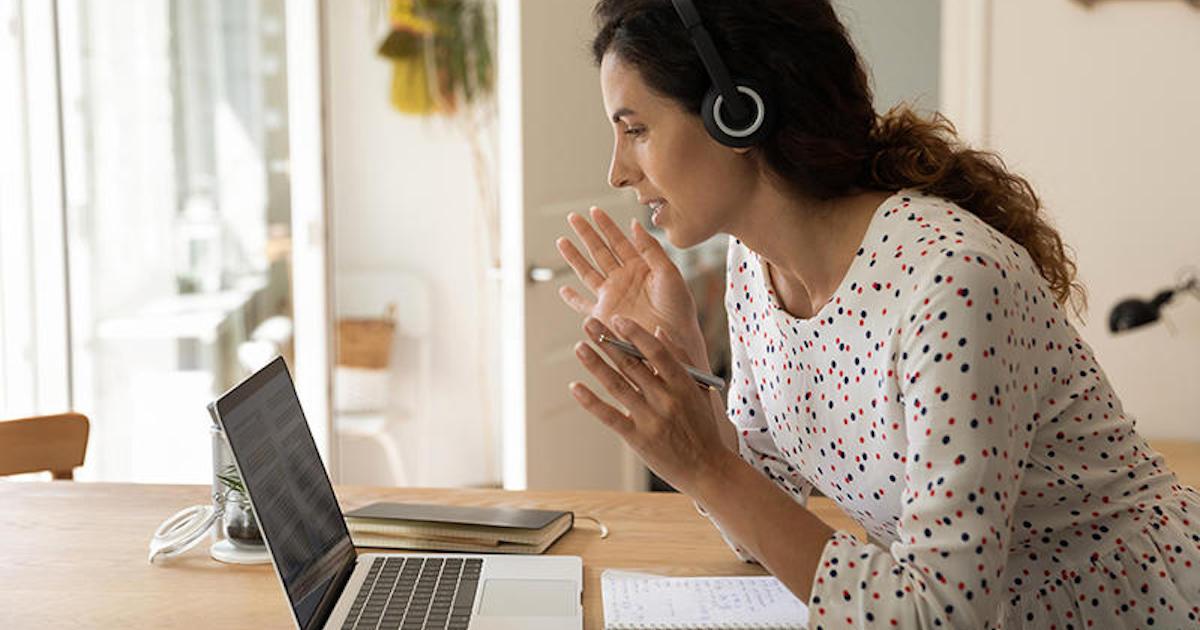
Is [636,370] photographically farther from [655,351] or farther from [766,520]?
A: [766,520]

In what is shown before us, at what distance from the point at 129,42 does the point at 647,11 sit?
2.73 m

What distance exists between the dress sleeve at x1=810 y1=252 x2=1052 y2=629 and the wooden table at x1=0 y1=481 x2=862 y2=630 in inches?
14.9

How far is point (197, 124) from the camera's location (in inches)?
155

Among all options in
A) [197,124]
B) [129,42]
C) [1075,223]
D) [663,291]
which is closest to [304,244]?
[197,124]

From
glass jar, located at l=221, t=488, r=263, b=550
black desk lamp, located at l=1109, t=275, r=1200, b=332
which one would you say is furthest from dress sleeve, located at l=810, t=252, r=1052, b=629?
black desk lamp, located at l=1109, t=275, r=1200, b=332

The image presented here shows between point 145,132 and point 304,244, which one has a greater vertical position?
point 145,132

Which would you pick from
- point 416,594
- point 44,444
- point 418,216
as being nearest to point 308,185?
point 418,216

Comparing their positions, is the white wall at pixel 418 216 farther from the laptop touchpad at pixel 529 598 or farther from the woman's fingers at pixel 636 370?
the woman's fingers at pixel 636 370

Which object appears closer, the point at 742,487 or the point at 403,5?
the point at 742,487

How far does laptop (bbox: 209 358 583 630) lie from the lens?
138 centimetres

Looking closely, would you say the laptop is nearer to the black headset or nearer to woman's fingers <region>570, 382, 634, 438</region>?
woman's fingers <region>570, 382, 634, 438</region>

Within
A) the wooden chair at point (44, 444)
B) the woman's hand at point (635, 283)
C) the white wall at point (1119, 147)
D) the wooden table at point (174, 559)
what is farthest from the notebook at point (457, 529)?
the white wall at point (1119, 147)

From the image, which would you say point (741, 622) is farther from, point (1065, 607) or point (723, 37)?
point (723, 37)

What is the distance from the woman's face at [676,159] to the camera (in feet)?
4.74
